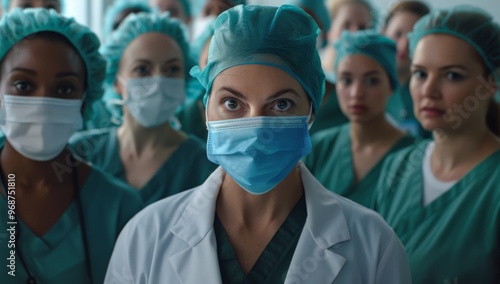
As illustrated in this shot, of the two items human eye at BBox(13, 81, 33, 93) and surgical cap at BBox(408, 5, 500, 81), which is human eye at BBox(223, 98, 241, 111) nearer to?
human eye at BBox(13, 81, 33, 93)

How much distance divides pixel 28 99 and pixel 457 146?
1.48 meters

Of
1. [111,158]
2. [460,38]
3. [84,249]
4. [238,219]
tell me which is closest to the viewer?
[238,219]

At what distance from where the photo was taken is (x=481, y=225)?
1959mm

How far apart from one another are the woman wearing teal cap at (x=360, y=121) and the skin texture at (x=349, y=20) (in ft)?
4.98

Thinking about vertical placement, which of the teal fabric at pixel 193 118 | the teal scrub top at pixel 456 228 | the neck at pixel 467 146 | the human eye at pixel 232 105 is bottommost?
the teal scrub top at pixel 456 228

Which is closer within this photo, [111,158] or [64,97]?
[64,97]

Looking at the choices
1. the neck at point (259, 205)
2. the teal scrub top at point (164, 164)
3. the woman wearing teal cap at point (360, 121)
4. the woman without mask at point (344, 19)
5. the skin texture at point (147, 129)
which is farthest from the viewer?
the woman without mask at point (344, 19)

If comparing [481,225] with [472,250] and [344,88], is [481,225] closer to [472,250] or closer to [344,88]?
[472,250]

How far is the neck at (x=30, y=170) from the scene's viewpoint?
1.93 meters

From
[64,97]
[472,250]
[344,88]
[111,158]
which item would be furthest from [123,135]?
[472,250]

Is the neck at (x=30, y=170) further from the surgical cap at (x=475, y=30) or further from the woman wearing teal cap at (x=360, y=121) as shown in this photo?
the surgical cap at (x=475, y=30)

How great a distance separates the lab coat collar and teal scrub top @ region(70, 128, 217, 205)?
2.72 feet

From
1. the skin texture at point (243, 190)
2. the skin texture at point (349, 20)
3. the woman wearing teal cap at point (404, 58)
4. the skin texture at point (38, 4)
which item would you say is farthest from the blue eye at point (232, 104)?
the skin texture at point (349, 20)

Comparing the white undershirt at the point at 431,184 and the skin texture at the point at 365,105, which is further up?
the skin texture at the point at 365,105
